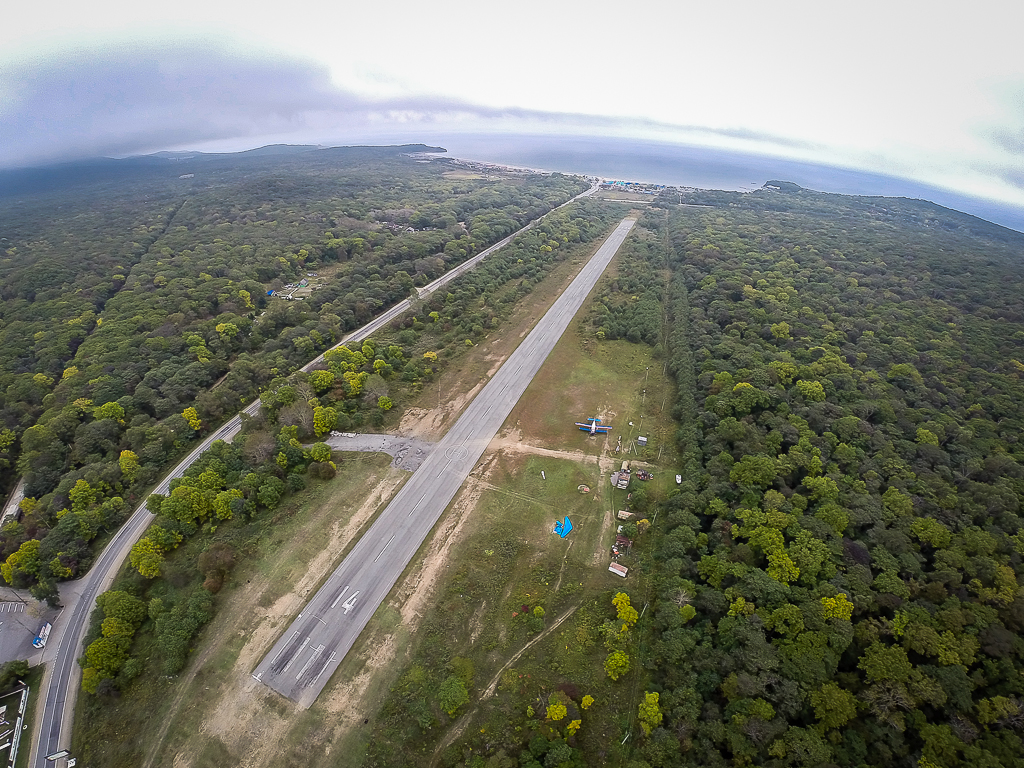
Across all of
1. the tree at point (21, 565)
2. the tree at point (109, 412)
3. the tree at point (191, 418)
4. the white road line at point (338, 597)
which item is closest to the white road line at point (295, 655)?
the white road line at point (338, 597)

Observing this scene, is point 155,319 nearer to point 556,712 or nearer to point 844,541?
point 556,712

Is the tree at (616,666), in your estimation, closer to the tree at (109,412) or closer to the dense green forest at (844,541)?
the dense green forest at (844,541)

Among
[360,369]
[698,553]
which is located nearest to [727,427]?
[698,553]

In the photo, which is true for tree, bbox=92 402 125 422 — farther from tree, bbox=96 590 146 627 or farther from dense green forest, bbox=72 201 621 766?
tree, bbox=96 590 146 627

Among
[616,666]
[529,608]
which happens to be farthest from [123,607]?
[616,666]

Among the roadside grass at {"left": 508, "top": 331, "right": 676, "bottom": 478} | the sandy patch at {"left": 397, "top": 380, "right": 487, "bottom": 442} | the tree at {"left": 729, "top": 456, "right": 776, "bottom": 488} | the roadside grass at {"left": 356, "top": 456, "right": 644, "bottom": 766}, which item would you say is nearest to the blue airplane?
the roadside grass at {"left": 508, "top": 331, "right": 676, "bottom": 478}
